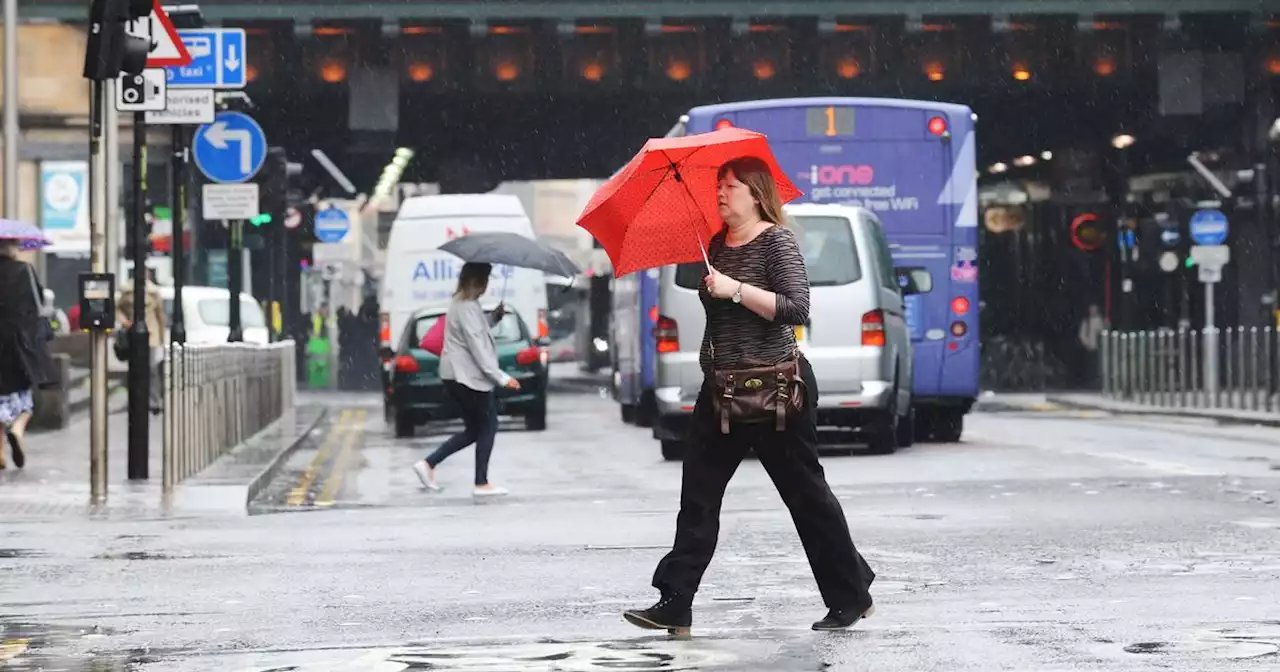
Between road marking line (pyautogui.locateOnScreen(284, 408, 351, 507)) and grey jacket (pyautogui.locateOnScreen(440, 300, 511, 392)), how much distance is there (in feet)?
4.28

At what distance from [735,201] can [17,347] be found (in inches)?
469

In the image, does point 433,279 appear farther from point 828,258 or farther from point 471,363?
point 471,363

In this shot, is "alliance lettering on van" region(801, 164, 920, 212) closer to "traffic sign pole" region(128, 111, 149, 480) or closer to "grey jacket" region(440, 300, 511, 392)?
"grey jacket" region(440, 300, 511, 392)

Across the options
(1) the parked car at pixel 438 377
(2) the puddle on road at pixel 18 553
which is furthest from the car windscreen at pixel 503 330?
(2) the puddle on road at pixel 18 553

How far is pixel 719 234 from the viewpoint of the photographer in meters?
9.24

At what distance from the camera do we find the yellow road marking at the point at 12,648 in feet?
28.5

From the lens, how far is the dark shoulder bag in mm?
8953

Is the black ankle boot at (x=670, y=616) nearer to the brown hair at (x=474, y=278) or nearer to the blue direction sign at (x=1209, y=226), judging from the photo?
the brown hair at (x=474, y=278)

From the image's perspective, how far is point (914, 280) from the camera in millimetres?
22875

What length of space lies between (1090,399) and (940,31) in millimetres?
5990

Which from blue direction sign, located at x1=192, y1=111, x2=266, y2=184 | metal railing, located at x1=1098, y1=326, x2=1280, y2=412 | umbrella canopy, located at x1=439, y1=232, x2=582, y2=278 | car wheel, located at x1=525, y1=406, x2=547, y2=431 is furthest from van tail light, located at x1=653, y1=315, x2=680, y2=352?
metal railing, located at x1=1098, y1=326, x2=1280, y2=412

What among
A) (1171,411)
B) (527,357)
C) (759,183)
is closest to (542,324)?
(527,357)

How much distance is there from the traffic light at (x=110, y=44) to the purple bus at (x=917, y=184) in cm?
829

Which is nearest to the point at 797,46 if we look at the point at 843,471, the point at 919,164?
the point at 919,164
